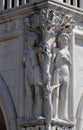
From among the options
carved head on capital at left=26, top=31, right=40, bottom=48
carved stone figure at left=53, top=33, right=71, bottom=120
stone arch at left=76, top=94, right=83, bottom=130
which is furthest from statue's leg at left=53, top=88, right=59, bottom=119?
carved head on capital at left=26, top=31, right=40, bottom=48

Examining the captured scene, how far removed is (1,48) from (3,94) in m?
1.35

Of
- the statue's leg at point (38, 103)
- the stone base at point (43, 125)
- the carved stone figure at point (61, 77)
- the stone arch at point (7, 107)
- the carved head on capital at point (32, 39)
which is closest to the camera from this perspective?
the stone base at point (43, 125)

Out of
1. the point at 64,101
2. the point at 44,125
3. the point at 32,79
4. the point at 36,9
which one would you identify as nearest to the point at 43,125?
the point at 44,125

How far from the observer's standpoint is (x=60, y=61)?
13031 millimetres

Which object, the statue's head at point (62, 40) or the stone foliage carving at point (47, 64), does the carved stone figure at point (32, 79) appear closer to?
the stone foliage carving at point (47, 64)

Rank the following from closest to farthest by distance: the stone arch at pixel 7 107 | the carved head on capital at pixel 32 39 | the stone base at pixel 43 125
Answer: the stone base at pixel 43 125, the carved head on capital at pixel 32 39, the stone arch at pixel 7 107

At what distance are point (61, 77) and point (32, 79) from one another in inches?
29.5

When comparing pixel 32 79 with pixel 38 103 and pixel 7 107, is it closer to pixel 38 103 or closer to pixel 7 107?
pixel 38 103

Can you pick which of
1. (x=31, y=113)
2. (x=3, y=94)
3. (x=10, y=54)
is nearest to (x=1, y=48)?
(x=10, y=54)

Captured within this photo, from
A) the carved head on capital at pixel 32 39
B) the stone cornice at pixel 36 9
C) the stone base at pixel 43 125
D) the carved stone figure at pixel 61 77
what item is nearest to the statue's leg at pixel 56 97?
the carved stone figure at pixel 61 77

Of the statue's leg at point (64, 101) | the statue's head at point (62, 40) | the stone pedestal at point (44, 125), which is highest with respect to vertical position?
the statue's head at point (62, 40)

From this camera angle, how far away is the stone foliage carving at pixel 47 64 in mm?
12727

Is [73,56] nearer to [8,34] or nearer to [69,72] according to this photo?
[69,72]

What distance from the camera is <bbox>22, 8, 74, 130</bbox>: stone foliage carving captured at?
41.8 feet
